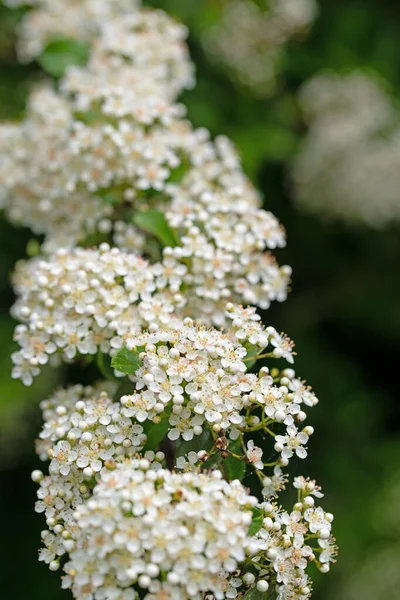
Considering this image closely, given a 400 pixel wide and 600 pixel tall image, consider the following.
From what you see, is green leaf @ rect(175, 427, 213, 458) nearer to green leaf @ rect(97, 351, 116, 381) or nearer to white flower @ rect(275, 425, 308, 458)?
white flower @ rect(275, 425, 308, 458)

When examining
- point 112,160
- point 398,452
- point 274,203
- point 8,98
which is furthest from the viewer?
point 274,203

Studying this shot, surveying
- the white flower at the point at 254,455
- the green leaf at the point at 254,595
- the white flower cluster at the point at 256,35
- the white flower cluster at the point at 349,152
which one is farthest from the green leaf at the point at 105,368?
the white flower cluster at the point at 349,152

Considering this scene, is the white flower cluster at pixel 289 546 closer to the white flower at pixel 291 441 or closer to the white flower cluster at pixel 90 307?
the white flower at pixel 291 441

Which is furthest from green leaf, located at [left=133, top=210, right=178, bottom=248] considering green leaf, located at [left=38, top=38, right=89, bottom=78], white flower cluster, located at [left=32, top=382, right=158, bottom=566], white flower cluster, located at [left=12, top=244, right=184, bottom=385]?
green leaf, located at [left=38, top=38, right=89, bottom=78]

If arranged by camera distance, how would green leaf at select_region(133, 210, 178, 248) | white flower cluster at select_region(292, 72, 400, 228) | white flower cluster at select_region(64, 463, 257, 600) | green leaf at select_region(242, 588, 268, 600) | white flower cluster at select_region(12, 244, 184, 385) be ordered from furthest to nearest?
white flower cluster at select_region(292, 72, 400, 228) < green leaf at select_region(133, 210, 178, 248) < white flower cluster at select_region(12, 244, 184, 385) < green leaf at select_region(242, 588, 268, 600) < white flower cluster at select_region(64, 463, 257, 600)

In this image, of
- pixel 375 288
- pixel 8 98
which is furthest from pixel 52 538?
pixel 375 288

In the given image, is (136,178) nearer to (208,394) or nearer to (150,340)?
(150,340)

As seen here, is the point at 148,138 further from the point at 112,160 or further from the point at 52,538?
the point at 52,538

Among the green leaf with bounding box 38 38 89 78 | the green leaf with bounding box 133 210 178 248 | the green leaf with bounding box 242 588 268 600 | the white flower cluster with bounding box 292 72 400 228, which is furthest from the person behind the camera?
the white flower cluster with bounding box 292 72 400 228
